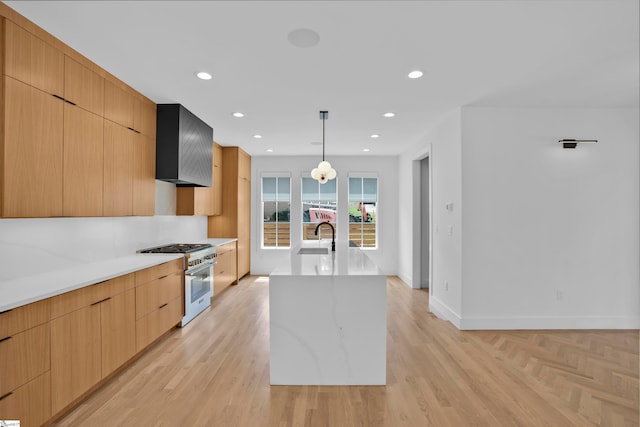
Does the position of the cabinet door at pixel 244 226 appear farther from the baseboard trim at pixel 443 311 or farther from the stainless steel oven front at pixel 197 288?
the baseboard trim at pixel 443 311

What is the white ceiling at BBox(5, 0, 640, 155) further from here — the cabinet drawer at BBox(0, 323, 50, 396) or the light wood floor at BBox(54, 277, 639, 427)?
the light wood floor at BBox(54, 277, 639, 427)

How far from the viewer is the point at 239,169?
6117mm

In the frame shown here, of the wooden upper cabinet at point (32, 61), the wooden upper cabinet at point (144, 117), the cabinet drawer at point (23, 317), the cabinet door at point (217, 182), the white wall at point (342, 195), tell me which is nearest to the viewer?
the cabinet drawer at point (23, 317)

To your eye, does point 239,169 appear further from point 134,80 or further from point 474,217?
point 474,217

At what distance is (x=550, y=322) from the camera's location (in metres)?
3.79

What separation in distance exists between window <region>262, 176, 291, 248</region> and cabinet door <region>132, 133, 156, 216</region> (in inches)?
137

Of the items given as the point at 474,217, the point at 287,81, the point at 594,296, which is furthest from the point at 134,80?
the point at 594,296

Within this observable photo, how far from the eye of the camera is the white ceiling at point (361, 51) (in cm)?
200

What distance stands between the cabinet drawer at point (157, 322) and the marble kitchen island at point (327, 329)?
1.38m

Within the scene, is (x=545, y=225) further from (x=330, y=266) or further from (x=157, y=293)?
(x=157, y=293)

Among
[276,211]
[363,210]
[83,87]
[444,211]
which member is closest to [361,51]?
[83,87]

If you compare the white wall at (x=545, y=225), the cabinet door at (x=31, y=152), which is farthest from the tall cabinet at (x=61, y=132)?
the white wall at (x=545, y=225)

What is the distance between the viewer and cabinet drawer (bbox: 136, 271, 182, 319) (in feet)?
9.61

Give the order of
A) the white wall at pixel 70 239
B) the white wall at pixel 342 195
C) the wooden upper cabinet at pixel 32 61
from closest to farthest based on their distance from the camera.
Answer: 1. the wooden upper cabinet at pixel 32 61
2. the white wall at pixel 70 239
3. the white wall at pixel 342 195
